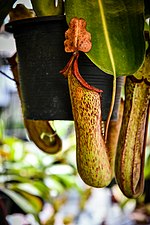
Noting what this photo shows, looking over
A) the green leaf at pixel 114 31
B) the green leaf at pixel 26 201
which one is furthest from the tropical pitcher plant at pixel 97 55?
the green leaf at pixel 26 201

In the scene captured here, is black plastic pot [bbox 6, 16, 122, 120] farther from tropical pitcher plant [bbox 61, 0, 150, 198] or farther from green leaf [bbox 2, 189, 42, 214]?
green leaf [bbox 2, 189, 42, 214]

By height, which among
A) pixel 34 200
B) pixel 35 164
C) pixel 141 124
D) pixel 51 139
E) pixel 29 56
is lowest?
pixel 35 164

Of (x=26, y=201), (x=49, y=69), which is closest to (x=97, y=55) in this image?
(x=49, y=69)

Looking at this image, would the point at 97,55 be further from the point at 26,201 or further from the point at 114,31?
the point at 26,201

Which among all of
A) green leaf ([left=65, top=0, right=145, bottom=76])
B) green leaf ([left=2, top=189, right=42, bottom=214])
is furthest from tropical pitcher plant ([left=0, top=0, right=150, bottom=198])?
green leaf ([left=2, top=189, right=42, bottom=214])

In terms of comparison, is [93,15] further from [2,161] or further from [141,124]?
[2,161]

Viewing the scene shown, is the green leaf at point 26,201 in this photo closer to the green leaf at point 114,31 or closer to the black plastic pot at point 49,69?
the black plastic pot at point 49,69

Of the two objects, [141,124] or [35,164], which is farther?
[35,164]

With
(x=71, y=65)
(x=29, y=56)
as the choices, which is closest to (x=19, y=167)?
(x=29, y=56)
